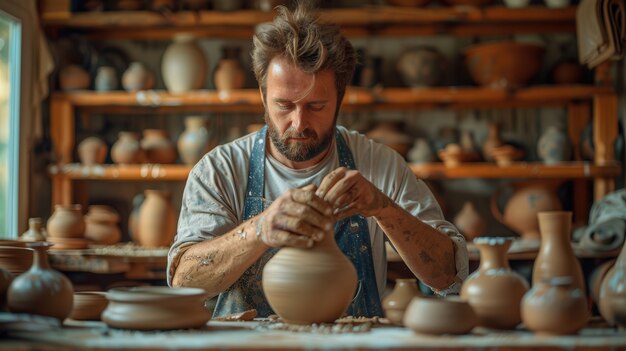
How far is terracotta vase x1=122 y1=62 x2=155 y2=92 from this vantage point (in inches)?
210

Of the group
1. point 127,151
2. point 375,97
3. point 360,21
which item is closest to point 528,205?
point 375,97

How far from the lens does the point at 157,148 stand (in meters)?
5.32

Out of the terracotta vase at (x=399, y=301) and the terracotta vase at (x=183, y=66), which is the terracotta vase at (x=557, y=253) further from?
the terracotta vase at (x=183, y=66)

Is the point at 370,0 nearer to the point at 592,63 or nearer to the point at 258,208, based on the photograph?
the point at 592,63

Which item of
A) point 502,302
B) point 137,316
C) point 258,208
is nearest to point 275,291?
point 137,316

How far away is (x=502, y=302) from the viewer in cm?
195

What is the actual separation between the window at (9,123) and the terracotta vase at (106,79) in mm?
580

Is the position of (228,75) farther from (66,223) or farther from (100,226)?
(66,223)

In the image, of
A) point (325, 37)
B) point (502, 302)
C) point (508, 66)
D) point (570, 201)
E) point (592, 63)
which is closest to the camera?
point (502, 302)

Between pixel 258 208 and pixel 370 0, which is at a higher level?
pixel 370 0

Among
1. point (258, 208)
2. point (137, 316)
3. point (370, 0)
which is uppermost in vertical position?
point (370, 0)

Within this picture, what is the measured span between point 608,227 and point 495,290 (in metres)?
2.81

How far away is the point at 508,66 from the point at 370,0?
1.25 meters

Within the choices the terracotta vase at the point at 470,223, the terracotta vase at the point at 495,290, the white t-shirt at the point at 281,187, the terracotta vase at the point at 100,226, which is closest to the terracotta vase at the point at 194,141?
the terracotta vase at the point at 100,226
